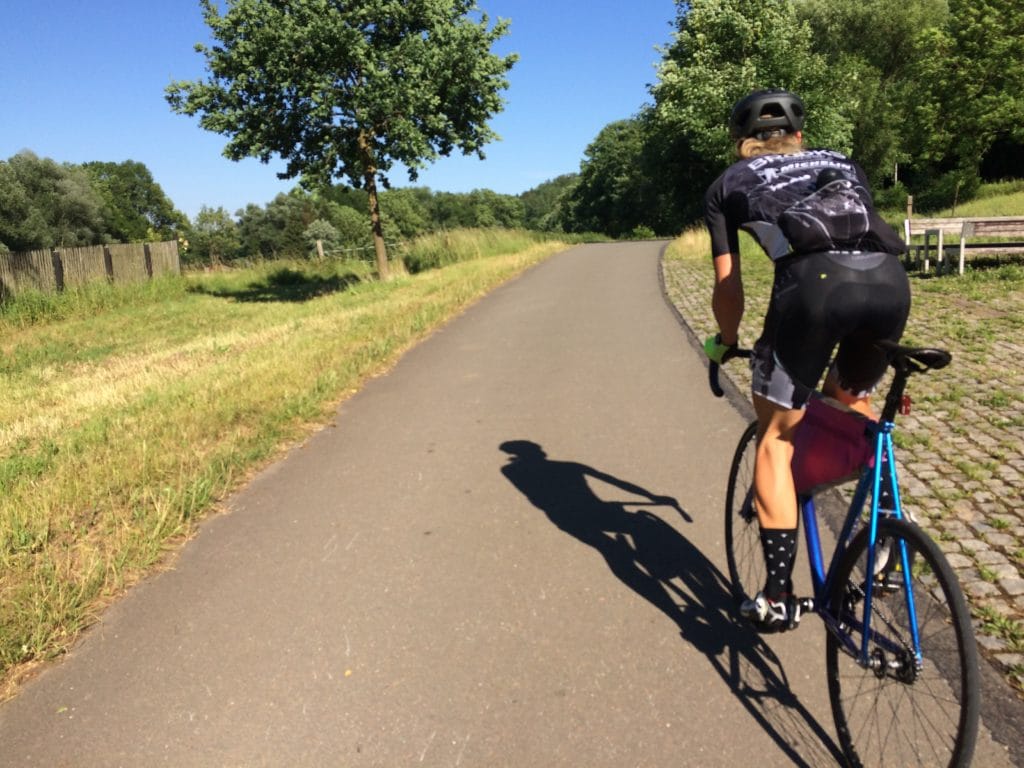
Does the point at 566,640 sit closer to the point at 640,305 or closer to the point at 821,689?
the point at 821,689

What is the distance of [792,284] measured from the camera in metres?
2.26

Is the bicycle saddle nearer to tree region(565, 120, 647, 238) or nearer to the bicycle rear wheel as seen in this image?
the bicycle rear wheel

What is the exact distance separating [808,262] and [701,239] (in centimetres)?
2371

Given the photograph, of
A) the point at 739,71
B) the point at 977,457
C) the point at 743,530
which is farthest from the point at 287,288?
the point at 743,530

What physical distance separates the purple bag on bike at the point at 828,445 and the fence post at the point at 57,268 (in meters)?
23.2

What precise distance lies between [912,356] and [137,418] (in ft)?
Answer: 21.7

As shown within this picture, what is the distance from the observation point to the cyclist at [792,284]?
2.19 meters

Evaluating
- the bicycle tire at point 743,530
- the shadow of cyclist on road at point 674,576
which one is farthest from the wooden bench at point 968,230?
the bicycle tire at point 743,530

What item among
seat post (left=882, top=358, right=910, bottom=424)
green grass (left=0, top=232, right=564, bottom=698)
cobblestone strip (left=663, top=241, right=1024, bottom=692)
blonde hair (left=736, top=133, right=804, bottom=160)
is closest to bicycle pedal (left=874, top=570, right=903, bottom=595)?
seat post (left=882, top=358, right=910, bottom=424)

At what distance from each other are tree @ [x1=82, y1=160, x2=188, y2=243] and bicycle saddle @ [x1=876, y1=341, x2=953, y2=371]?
325ft

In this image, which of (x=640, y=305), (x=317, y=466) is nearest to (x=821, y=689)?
(x=317, y=466)

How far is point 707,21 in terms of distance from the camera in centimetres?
3453

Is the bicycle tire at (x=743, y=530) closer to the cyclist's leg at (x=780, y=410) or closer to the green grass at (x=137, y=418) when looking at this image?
the cyclist's leg at (x=780, y=410)

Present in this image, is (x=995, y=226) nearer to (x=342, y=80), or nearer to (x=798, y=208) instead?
(x=798, y=208)
